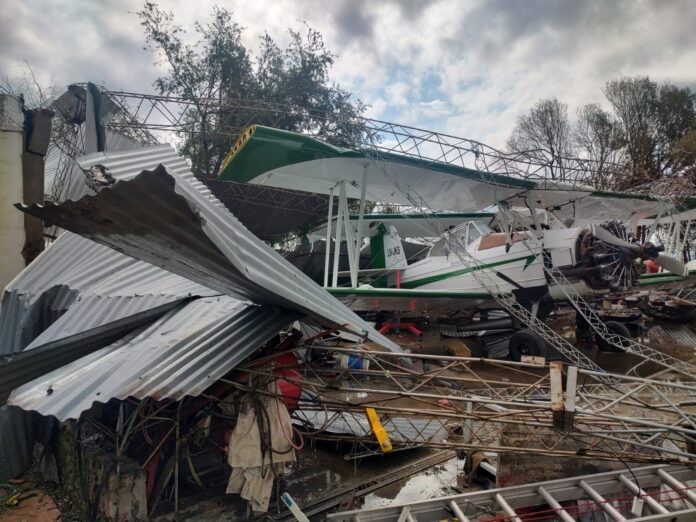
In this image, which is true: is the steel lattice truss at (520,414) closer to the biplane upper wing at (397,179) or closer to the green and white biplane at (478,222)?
the green and white biplane at (478,222)

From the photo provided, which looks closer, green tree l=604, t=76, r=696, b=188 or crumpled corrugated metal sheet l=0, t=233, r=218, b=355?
crumpled corrugated metal sheet l=0, t=233, r=218, b=355

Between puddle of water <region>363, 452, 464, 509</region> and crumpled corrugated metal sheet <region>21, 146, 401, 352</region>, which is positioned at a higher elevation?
crumpled corrugated metal sheet <region>21, 146, 401, 352</region>

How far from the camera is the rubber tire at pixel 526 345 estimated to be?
8305 mm

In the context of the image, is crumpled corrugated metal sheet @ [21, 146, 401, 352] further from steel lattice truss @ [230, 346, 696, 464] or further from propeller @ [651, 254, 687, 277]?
propeller @ [651, 254, 687, 277]

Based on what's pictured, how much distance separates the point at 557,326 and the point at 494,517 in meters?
10.2

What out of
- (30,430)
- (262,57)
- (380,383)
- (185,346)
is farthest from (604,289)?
(262,57)

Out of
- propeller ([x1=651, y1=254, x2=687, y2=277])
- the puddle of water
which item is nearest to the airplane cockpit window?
propeller ([x1=651, y1=254, x2=687, y2=277])

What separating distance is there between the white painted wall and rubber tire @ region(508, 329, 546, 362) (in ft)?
29.7

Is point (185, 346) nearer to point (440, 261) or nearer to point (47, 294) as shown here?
point (47, 294)

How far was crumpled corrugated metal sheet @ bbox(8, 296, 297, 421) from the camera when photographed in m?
2.73

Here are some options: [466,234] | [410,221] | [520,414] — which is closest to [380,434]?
[520,414]

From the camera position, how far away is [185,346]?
3285 millimetres

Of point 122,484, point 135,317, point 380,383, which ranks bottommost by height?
point 380,383

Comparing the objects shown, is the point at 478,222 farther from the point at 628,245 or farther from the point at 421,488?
the point at 421,488
